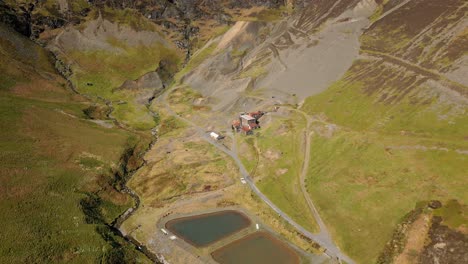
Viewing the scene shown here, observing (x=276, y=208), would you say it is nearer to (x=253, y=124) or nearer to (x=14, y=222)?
(x=253, y=124)

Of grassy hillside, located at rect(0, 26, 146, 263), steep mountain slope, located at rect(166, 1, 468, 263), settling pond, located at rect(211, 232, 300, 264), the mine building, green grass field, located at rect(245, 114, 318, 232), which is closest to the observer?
grassy hillside, located at rect(0, 26, 146, 263)

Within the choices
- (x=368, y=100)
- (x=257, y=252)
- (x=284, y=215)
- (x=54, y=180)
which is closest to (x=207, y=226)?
(x=257, y=252)

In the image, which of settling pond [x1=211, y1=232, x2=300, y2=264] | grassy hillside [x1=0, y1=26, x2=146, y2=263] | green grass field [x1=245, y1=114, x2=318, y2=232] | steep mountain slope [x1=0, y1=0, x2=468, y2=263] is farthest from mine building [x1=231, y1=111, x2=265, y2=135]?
settling pond [x1=211, y1=232, x2=300, y2=264]

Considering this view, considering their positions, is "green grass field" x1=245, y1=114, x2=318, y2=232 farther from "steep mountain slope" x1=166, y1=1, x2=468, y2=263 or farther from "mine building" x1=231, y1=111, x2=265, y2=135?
"mine building" x1=231, y1=111, x2=265, y2=135

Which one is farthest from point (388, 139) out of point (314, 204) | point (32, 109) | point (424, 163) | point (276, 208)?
point (32, 109)

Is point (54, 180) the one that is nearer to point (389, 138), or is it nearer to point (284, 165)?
point (284, 165)

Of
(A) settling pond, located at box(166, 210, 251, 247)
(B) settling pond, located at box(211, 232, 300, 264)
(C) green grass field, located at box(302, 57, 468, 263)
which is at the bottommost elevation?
(A) settling pond, located at box(166, 210, 251, 247)
